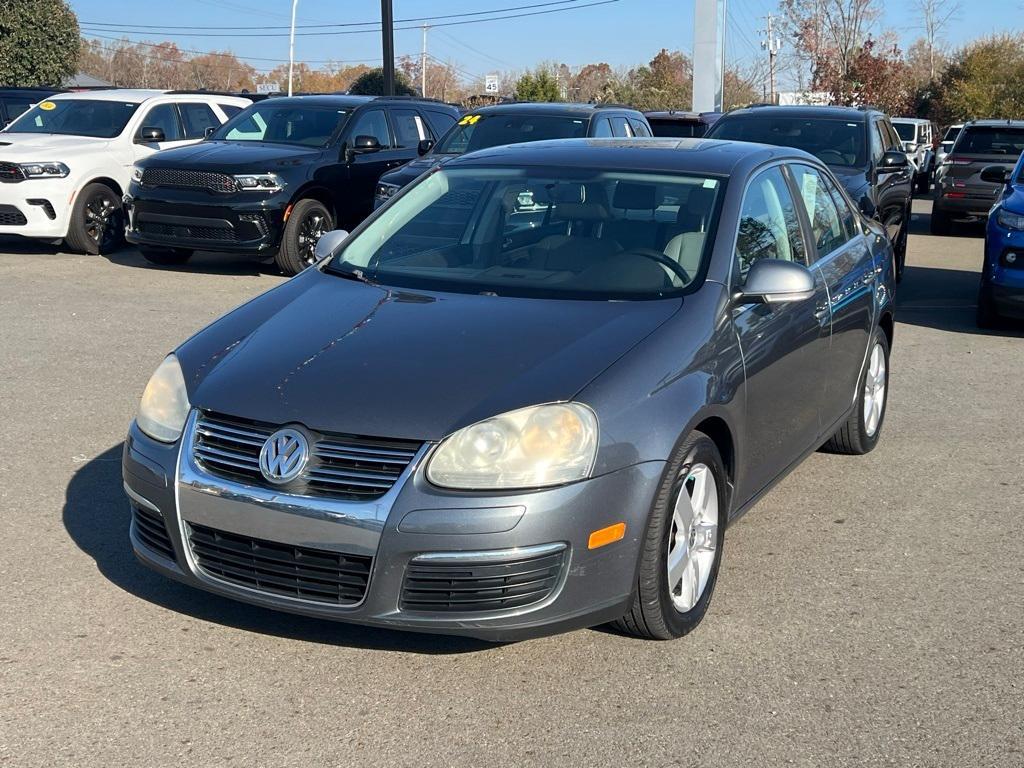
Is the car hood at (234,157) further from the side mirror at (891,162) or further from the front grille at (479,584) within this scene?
the front grille at (479,584)

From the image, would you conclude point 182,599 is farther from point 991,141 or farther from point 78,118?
point 991,141

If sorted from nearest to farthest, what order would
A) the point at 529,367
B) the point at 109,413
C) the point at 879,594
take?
the point at 529,367
the point at 879,594
the point at 109,413

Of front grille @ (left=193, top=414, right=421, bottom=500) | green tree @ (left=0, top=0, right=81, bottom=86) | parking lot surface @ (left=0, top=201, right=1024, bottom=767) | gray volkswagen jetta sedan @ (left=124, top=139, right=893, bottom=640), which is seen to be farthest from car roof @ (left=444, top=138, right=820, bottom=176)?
green tree @ (left=0, top=0, right=81, bottom=86)

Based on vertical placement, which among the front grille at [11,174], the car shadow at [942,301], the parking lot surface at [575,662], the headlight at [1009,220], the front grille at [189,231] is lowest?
the parking lot surface at [575,662]

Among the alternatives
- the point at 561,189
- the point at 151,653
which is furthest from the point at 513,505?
the point at 561,189

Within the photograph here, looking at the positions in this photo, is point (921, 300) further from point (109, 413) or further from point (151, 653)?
point (151, 653)

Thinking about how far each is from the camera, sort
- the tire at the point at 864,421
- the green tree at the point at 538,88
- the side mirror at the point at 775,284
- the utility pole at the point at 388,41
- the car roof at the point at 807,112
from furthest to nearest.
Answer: the green tree at the point at 538,88, the utility pole at the point at 388,41, the car roof at the point at 807,112, the tire at the point at 864,421, the side mirror at the point at 775,284

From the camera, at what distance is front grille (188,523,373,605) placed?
12.5 ft

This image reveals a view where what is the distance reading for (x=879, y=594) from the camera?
4.80 meters

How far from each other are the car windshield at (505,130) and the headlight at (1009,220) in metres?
4.21

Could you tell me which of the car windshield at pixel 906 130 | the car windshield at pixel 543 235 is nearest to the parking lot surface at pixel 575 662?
the car windshield at pixel 543 235

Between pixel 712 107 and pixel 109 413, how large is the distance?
29028 millimetres

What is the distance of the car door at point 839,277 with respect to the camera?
227 inches

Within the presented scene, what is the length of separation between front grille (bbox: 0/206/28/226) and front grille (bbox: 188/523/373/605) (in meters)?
11.0
